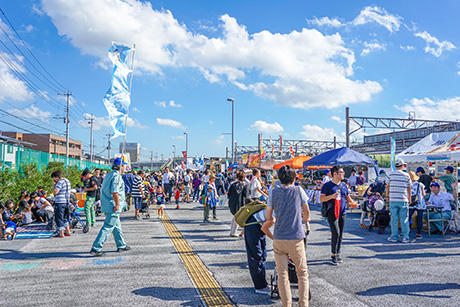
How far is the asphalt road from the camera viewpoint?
4.29 metres

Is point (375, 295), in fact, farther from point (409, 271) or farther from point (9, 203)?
point (9, 203)

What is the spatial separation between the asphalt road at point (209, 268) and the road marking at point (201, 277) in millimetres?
114

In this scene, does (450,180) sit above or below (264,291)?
above

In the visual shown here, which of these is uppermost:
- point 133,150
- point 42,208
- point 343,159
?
point 133,150

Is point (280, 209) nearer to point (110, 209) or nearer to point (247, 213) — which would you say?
point (247, 213)

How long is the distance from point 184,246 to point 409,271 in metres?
4.42

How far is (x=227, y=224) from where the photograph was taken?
10711 mm

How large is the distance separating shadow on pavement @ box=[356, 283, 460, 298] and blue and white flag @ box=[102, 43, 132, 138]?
10.7 metres

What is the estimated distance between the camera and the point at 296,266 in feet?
12.1

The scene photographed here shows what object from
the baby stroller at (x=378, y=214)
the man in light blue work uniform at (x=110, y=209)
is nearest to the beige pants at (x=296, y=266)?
the man in light blue work uniform at (x=110, y=209)

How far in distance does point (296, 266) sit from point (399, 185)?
529 cm

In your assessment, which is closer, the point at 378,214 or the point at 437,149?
the point at 378,214

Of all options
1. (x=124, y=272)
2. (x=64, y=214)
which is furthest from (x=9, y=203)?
(x=124, y=272)

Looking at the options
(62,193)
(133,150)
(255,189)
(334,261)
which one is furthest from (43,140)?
(334,261)
